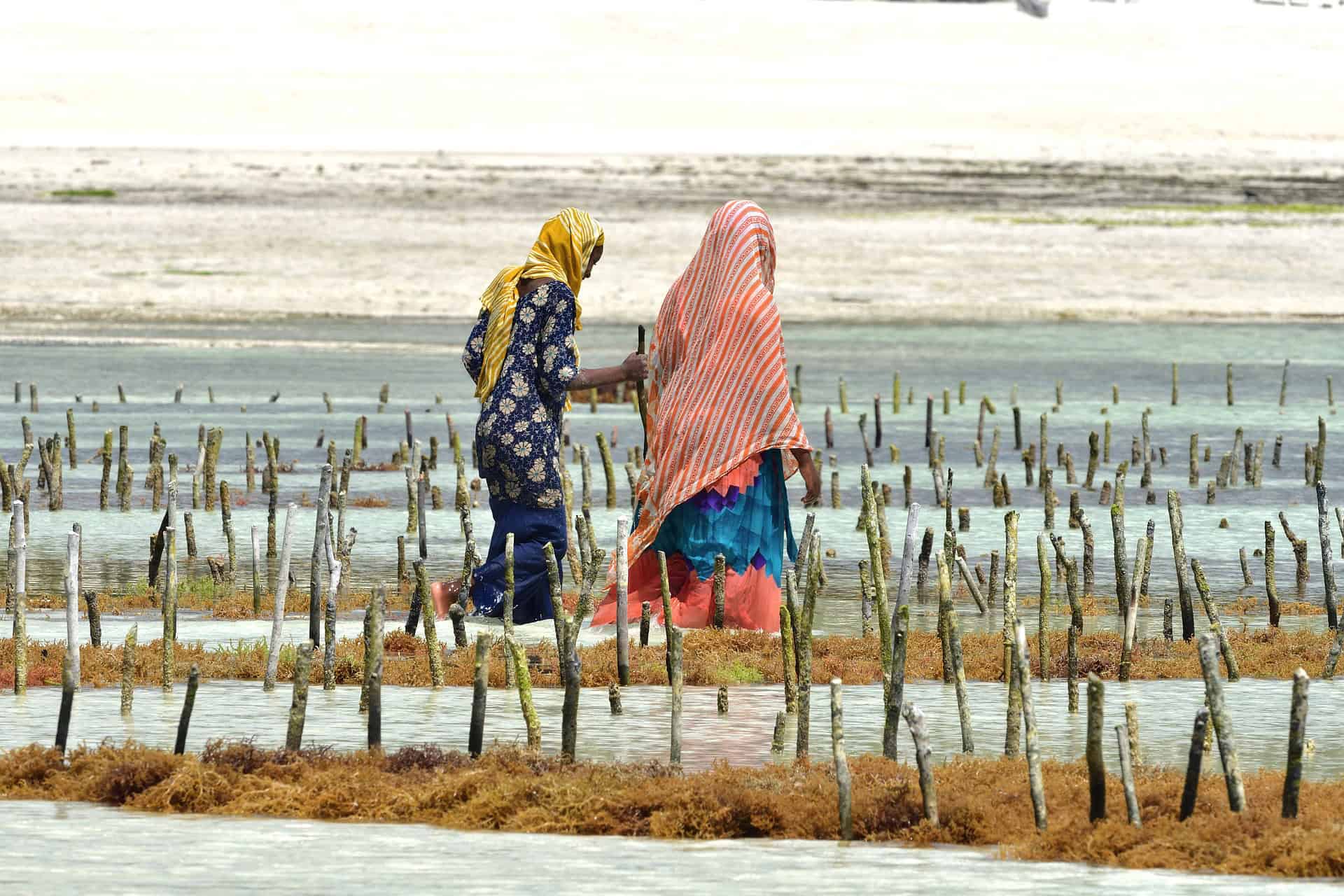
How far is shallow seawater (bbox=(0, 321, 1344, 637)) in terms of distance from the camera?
42.4ft

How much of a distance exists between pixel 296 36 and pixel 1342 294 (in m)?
53.5

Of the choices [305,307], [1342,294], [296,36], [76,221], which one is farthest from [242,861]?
[296,36]

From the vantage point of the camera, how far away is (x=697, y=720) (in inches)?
324

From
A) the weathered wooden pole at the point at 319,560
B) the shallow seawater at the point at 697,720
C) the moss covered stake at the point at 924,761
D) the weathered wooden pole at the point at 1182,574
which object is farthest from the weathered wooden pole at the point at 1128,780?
the weathered wooden pole at the point at 319,560

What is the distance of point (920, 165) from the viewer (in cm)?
5419

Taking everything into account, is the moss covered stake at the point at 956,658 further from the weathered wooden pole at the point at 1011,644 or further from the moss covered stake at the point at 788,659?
the moss covered stake at the point at 788,659

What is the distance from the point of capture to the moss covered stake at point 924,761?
6352 mm

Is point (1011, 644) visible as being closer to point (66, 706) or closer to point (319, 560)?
point (319, 560)

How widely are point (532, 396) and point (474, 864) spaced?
3965mm

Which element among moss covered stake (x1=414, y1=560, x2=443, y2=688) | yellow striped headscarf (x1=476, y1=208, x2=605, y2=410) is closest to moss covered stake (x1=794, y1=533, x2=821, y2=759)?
moss covered stake (x1=414, y1=560, x2=443, y2=688)

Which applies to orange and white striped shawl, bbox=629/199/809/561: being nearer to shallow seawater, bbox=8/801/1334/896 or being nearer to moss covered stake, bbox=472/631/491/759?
moss covered stake, bbox=472/631/491/759

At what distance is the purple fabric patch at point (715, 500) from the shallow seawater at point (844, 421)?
0.87 metres

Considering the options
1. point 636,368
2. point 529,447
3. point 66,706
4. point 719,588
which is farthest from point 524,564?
point 66,706

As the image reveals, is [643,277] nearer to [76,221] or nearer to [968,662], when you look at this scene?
[76,221]
